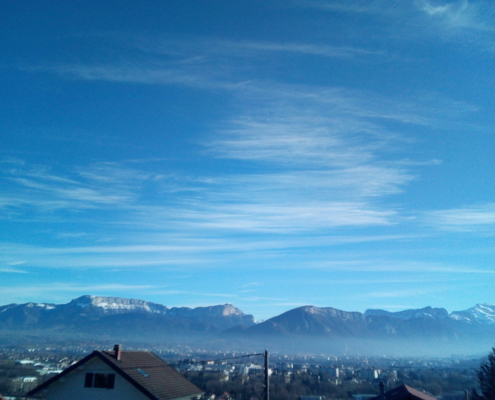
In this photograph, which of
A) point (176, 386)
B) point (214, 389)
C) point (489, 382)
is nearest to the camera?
point (176, 386)

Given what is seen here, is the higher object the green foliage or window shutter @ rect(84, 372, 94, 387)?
window shutter @ rect(84, 372, 94, 387)

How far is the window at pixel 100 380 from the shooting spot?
70.2 feet

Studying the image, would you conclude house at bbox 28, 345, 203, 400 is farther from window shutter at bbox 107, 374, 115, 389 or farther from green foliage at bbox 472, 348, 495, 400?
green foliage at bbox 472, 348, 495, 400

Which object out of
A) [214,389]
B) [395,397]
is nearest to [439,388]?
[214,389]

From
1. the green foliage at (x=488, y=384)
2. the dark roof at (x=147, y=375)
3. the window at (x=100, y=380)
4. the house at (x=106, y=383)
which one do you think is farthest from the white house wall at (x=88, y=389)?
the green foliage at (x=488, y=384)

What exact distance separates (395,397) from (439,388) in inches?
1892

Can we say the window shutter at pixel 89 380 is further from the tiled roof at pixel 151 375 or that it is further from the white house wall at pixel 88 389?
the tiled roof at pixel 151 375

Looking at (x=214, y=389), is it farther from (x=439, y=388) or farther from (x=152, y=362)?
(x=439, y=388)

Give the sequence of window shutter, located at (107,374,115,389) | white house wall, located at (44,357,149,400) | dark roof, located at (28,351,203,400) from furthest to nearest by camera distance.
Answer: window shutter, located at (107,374,115,389) < white house wall, located at (44,357,149,400) < dark roof, located at (28,351,203,400)

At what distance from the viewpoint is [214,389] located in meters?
47.6

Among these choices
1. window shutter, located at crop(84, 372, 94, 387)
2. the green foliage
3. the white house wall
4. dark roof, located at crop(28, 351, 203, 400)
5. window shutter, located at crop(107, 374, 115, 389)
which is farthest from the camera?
the green foliage

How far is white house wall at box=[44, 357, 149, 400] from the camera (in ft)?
69.3

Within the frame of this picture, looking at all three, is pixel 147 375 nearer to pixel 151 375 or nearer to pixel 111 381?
pixel 151 375

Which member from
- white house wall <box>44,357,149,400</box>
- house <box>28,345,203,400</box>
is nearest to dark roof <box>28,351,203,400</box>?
house <box>28,345,203,400</box>
